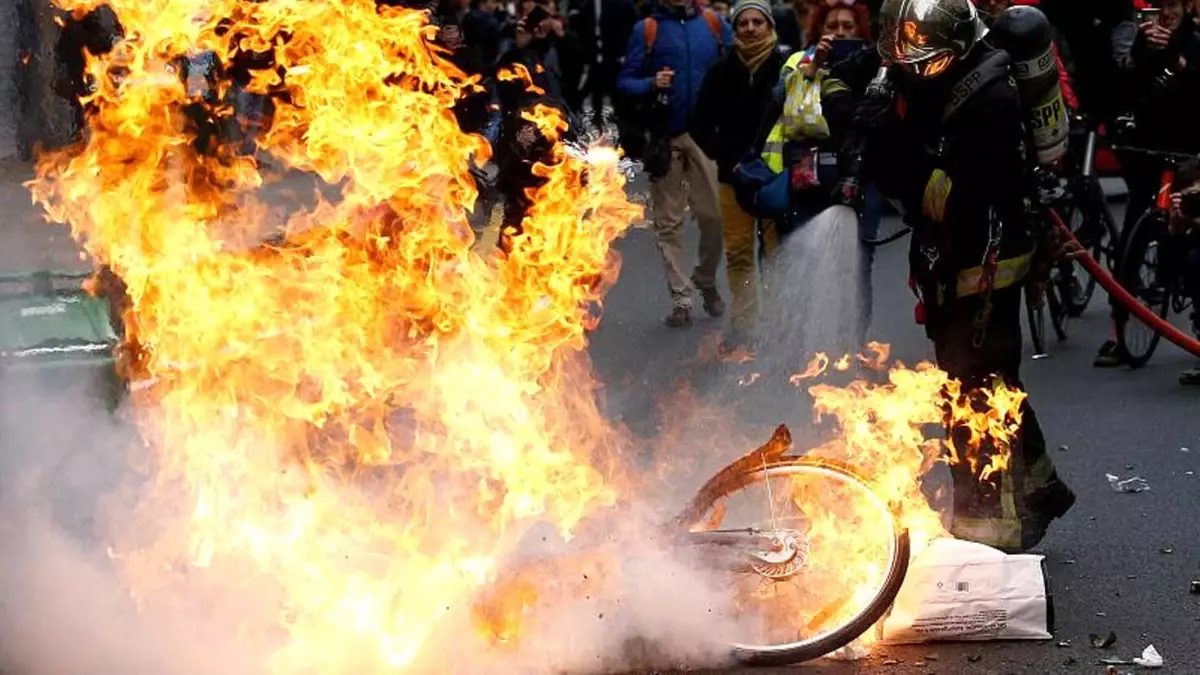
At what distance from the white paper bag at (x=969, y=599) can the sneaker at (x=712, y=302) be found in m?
5.79

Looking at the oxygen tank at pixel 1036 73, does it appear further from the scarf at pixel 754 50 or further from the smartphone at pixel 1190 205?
the scarf at pixel 754 50

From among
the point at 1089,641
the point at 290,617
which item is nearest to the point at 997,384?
the point at 1089,641

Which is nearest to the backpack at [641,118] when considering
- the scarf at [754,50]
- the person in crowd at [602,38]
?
the scarf at [754,50]

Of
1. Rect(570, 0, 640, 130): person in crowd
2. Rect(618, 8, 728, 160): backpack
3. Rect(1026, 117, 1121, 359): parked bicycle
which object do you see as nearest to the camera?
Rect(1026, 117, 1121, 359): parked bicycle

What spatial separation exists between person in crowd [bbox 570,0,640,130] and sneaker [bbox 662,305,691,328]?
5.83 metres

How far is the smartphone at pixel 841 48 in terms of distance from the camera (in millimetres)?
8484

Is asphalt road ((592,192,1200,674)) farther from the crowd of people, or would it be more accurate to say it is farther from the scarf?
the scarf

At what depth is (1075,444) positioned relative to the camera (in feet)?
27.4

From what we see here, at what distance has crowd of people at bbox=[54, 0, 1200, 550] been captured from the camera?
19.5 feet

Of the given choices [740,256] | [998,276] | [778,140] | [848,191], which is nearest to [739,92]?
[740,256]

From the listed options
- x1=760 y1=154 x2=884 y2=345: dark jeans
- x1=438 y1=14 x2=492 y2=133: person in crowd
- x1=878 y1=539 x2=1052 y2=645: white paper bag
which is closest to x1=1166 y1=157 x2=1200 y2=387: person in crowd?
x1=760 y1=154 x2=884 y2=345: dark jeans

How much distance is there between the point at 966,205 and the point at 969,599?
1.34 meters

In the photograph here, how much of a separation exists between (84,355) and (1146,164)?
258 inches

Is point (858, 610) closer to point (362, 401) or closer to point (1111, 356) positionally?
point (362, 401)
